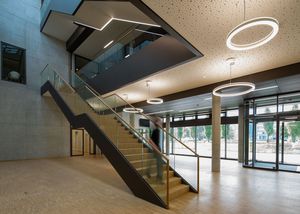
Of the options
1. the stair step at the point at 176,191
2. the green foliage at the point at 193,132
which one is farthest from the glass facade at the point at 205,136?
the stair step at the point at 176,191

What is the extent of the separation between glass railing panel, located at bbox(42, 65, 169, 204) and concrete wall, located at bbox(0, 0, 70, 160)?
5.37ft

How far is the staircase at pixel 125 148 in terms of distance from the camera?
14.0ft

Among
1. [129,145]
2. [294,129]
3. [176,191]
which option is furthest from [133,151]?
[294,129]

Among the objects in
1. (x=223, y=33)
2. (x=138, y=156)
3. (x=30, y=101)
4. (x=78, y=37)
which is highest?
(x=78, y=37)

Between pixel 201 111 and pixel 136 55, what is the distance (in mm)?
8929

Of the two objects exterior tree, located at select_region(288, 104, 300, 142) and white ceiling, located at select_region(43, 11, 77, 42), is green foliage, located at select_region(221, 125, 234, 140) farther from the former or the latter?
white ceiling, located at select_region(43, 11, 77, 42)

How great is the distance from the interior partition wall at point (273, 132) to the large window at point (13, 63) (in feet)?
40.8

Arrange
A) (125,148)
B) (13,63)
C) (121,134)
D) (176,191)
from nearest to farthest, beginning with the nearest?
(176,191), (125,148), (121,134), (13,63)

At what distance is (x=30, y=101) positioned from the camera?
402 inches

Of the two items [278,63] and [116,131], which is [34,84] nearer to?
[116,131]

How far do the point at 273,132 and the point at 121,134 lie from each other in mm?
7586

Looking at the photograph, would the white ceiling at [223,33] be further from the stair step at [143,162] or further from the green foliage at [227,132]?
the green foliage at [227,132]

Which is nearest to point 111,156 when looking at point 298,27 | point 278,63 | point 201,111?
point 298,27

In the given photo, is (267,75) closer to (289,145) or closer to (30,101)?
(289,145)
